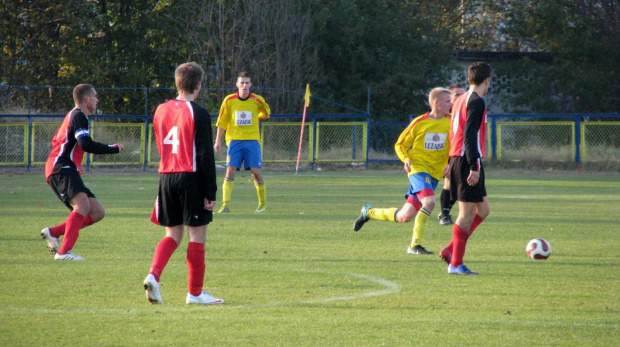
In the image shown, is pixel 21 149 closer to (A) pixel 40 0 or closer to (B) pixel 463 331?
(A) pixel 40 0

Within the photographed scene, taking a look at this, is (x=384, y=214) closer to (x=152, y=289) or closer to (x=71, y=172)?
(x=71, y=172)

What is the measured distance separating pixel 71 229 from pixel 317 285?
2.72 m

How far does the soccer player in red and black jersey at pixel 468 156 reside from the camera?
721 centimetres

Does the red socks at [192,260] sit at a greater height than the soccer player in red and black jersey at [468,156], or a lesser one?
lesser

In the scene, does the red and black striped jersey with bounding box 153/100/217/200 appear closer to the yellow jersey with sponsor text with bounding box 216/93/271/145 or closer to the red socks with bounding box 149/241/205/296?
the red socks with bounding box 149/241/205/296

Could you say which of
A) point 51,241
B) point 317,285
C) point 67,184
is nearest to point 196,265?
point 317,285

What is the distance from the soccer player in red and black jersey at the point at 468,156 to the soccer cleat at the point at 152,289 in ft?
9.34

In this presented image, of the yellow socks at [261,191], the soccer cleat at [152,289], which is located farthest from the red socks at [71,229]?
the yellow socks at [261,191]

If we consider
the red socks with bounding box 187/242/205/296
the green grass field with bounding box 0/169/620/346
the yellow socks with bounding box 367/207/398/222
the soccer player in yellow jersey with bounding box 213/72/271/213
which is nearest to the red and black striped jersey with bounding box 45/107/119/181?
the green grass field with bounding box 0/169/620/346

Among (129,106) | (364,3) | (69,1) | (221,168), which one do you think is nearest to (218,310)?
(221,168)

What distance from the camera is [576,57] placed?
122 feet

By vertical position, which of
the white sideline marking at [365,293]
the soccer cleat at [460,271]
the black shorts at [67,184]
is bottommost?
the white sideline marking at [365,293]

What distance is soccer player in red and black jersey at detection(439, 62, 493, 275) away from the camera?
721 cm

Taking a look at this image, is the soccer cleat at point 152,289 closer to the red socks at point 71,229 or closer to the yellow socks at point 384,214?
the red socks at point 71,229
